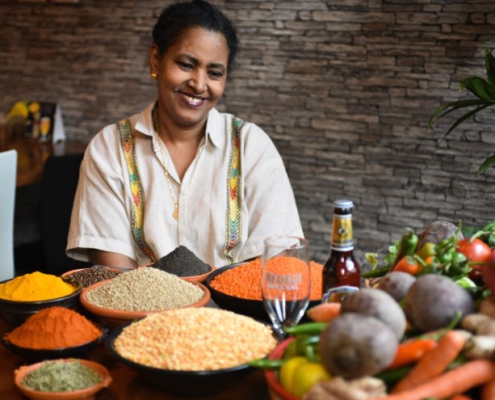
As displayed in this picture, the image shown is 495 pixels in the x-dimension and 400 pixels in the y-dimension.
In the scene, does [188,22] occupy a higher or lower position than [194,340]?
higher

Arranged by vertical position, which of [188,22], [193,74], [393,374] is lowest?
[393,374]

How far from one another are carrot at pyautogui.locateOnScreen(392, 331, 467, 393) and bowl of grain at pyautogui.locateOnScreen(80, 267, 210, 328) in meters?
0.58

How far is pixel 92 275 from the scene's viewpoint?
5.60 ft

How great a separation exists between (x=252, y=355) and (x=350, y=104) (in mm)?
2412

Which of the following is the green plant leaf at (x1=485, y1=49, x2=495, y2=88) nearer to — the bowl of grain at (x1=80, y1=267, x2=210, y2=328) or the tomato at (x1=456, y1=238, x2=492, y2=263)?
the tomato at (x1=456, y1=238, x2=492, y2=263)

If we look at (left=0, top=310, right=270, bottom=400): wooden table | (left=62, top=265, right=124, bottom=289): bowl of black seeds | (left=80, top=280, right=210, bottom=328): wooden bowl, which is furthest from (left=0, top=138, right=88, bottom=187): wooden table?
(left=0, top=310, right=270, bottom=400): wooden table

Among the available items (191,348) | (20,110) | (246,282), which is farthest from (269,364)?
(20,110)

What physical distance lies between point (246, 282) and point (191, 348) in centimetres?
40

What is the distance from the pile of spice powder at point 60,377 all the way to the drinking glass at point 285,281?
0.34 m

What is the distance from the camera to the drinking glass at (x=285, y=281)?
1.33 metres

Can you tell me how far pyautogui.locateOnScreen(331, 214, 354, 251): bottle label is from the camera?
1321 millimetres

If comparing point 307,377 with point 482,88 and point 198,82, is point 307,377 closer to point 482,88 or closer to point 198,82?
point 198,82

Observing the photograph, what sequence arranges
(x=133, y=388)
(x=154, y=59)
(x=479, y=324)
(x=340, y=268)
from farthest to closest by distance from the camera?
(x=154, y=59)
(x=340, y=268)
(x=133, y=388)
(x=479, y=324)

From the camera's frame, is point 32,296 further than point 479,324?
Yes
